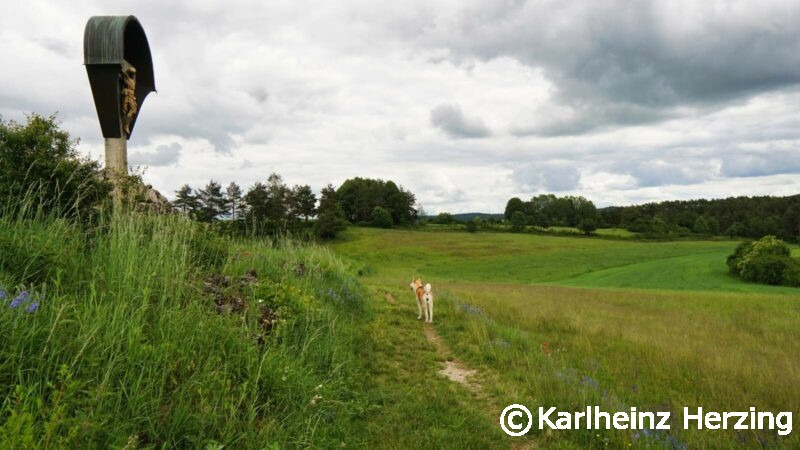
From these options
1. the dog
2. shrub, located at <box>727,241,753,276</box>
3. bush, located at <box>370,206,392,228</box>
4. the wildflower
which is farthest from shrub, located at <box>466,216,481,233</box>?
the wildflower

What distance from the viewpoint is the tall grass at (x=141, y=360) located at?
2.73 metres

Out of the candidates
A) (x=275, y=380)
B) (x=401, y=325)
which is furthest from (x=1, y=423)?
(x=401, y=325)

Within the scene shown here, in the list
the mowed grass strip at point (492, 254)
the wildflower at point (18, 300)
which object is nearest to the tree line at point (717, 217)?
the mowed grass strip at point (492, 254)

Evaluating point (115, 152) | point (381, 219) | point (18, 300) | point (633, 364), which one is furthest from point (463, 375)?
point (381, 219)

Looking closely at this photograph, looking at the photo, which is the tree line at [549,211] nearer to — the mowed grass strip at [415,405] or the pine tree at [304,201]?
the pine tree at [304,201]

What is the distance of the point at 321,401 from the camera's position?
4.60m

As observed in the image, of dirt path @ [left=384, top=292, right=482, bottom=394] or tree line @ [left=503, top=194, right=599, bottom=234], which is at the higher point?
tree line @ [left=503, top=194, right=599, bottom=234]

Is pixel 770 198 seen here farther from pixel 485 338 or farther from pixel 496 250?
pixel 485 338

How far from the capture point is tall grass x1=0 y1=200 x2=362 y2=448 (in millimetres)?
2727

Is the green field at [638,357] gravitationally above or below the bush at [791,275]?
above
